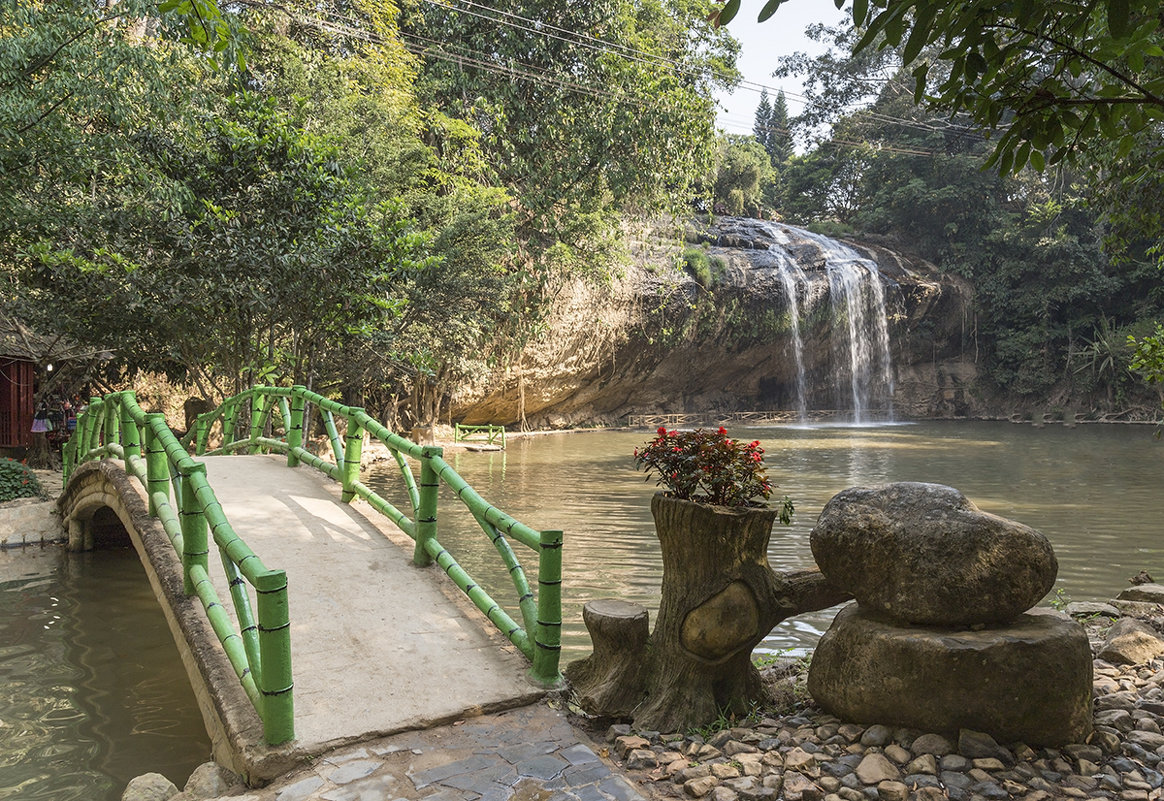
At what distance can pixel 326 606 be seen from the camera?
15.5 feet

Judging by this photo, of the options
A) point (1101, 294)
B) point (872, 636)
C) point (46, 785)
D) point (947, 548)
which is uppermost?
point (1101, 294)

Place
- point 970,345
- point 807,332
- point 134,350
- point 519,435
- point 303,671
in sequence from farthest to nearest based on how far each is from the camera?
point 970,345
point 807,332
point 519,435
point 134,350
point 303,671

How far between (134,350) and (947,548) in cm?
1326

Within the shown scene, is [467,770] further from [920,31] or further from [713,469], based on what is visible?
[920,31]

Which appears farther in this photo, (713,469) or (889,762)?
(713,469)

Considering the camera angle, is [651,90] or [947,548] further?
[651,90]

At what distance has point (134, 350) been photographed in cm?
1309

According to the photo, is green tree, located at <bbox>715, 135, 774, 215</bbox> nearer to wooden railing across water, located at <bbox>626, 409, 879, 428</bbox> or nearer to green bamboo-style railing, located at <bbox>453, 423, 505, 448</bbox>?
wooden railing across water, located at <bbox>626, 409, 879, 428</bbox>

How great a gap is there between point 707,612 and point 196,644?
2.82 metres

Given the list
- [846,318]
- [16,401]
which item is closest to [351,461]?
[16,401]

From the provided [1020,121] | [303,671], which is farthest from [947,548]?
[303,671]

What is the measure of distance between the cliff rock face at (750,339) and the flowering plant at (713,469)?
1996cm

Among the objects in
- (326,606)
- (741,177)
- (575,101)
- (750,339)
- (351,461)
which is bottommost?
(326,606)

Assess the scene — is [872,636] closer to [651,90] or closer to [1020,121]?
[1020,121]
